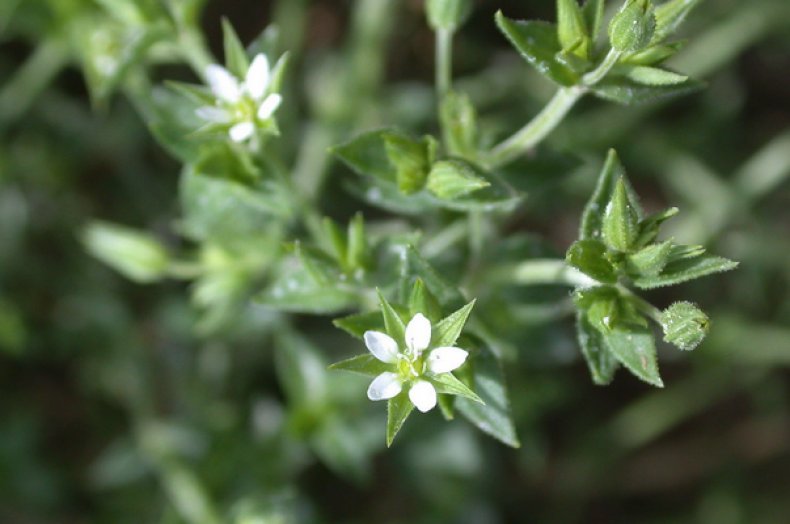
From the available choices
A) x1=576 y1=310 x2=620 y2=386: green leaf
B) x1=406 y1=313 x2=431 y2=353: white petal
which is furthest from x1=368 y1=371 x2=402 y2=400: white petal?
x1=576 y1=310 x2=620 y2=386: green leaf

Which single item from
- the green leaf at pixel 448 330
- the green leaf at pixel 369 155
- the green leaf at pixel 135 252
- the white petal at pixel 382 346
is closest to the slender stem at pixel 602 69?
the green leaf at pixel 369 155

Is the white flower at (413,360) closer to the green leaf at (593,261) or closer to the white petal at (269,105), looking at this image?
the green leaf at (593,261)

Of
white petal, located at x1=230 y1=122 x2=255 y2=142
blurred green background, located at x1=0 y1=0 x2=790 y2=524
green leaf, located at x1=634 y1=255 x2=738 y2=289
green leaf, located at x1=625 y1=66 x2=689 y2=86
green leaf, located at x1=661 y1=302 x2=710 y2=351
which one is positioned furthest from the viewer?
blurred green background, located at x1=0 y1=0 x2=790 y2=524

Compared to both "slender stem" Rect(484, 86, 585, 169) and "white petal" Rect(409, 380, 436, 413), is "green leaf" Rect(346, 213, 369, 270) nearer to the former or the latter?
"slender stem" Rect(484, 86, 585, 169)

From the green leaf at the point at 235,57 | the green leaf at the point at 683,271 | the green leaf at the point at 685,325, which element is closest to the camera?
the green leaf at the point at 685,325

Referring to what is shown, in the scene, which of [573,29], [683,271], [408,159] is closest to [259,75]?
[408,159]

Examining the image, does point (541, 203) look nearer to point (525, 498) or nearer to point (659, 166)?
point (659, 166)

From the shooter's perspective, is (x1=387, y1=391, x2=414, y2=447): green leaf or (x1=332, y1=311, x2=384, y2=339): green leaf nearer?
(x1=387, y1=391, x2=414, y2=447): green leaf

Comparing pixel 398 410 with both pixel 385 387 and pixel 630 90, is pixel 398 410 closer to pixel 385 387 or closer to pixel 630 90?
pixel 385 387
